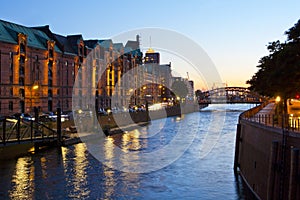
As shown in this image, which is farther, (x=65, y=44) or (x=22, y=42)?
(x=65, y=44)

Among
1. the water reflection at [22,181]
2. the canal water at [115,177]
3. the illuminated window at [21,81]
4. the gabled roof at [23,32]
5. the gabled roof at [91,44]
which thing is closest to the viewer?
the water reflection at [22,181]

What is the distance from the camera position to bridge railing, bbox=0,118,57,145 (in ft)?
106

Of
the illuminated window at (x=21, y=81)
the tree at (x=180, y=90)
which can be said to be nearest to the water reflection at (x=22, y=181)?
the illuminated window at (x=21, y=81)

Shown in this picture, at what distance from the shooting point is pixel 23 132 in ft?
122

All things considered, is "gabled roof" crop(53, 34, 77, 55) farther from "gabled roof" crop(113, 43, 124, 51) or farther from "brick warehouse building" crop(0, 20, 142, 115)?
"gabled roof" crop(113, 43, 124, 51)

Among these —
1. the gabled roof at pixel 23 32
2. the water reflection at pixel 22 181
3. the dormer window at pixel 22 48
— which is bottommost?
the water reflection at pixel 22 181

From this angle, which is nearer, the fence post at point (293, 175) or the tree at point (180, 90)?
the fence post at point (293, 175)

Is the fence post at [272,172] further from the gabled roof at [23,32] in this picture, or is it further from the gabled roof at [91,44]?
the gabled roof at [91,44]

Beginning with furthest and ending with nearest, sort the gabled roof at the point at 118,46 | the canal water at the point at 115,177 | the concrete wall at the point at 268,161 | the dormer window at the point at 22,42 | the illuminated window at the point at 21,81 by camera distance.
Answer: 1. the gabled roof at the point at 118,46
2. the illuminated window at the point at 21,81
3. the dormer window at the point at 22,42
4. the canal water at the point at 115,177
5. the concrete wall at the point at 268,161

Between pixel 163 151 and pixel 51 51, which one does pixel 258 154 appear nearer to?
pixel 163 151

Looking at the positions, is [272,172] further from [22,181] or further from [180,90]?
[180,90]

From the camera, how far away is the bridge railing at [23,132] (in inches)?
1268

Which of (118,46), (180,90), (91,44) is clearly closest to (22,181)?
(91,44)

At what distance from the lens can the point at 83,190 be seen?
2139 cm
